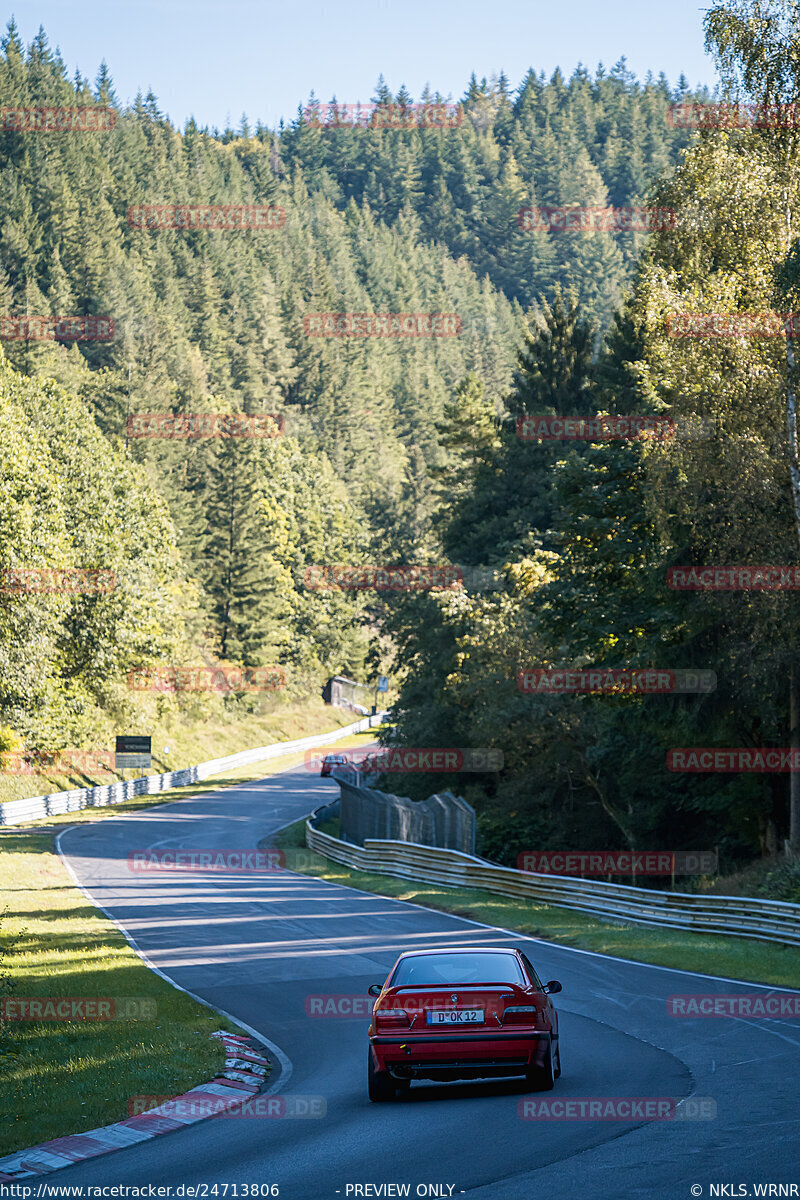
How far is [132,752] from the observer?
6762cm

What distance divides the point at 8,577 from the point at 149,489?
30329 millimetres

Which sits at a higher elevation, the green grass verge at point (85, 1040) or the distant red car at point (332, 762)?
the green grass verge at point (85, 1040)

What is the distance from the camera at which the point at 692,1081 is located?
37.0ft

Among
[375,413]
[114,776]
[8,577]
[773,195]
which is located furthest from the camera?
[375,413]

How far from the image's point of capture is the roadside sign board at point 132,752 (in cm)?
6756

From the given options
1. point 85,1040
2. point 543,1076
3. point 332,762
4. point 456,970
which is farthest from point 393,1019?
point 332,762

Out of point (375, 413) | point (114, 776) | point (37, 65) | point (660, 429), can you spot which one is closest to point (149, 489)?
point (114, 776)

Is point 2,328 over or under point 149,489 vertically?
over

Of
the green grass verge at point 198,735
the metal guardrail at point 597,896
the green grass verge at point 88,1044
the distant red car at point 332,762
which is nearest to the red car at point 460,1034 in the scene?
the green grass verge at point 88,1044

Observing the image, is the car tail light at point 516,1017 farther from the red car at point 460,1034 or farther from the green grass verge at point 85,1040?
the green grass verge at point 85,1040

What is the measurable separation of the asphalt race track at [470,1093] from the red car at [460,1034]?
26cm

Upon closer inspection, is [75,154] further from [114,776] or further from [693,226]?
[693,226]

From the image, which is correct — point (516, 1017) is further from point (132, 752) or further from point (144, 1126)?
point (132, 752)

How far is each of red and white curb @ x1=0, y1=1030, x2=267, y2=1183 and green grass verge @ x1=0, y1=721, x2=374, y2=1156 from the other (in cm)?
18
